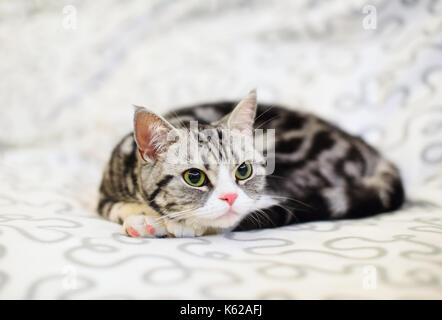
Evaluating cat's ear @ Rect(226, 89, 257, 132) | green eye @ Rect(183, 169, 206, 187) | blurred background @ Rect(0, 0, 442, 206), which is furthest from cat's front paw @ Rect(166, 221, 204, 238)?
blurred background @ Rect(0, 0, 442, 206)

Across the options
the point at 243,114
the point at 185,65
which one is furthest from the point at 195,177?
the point at 185,65

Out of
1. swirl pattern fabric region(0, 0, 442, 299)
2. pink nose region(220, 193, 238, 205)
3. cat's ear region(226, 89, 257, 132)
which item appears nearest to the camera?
swirl pattern fabric region(0, 0, 442, 299)

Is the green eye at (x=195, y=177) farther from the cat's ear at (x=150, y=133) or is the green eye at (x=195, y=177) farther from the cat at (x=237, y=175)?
the cat's ear at (x=150, y=133)

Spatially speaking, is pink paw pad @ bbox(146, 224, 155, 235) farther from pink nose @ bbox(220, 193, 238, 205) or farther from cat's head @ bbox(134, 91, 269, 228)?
pink nose @ bbox(220, 193, 238, 205)

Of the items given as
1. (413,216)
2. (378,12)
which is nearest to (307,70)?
(378,12)

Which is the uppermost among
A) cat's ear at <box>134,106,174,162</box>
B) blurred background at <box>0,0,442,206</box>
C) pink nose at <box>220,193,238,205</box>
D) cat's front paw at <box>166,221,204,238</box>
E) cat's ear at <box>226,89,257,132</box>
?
blurred background at <box>0,0,442,206</box>

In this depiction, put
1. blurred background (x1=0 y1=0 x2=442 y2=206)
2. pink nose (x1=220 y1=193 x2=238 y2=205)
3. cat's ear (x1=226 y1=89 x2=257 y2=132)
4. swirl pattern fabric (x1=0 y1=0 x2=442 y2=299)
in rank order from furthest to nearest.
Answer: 1. blurred background (x1=0 y1=0 x2=442 y2=206)
2. cat's ear (x1=226 y1=89 x2=257 y2=132)
3. pink nose (x1=220 y1=193 x2=238 y2=205)
4. swirl pattern fabric (x1=0 y1=0 x2=442 y2=299)

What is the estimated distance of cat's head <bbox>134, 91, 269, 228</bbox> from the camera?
0.94 meters

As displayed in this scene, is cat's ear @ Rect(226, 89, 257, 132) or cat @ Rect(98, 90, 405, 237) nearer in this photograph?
cat @ Rect(98, 90, 405, 237)

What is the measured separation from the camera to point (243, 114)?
1109 millimetres

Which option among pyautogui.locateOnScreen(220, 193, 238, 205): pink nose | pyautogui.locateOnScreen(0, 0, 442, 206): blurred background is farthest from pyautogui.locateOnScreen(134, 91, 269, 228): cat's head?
pyautogui.locateOnScreen(0, 0, 442, 206): blurred background

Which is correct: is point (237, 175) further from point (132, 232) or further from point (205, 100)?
point (205, 100)

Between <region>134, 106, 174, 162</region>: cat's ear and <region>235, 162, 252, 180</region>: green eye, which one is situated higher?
<region>134, 106, 174, 162</region>: cat's ear
